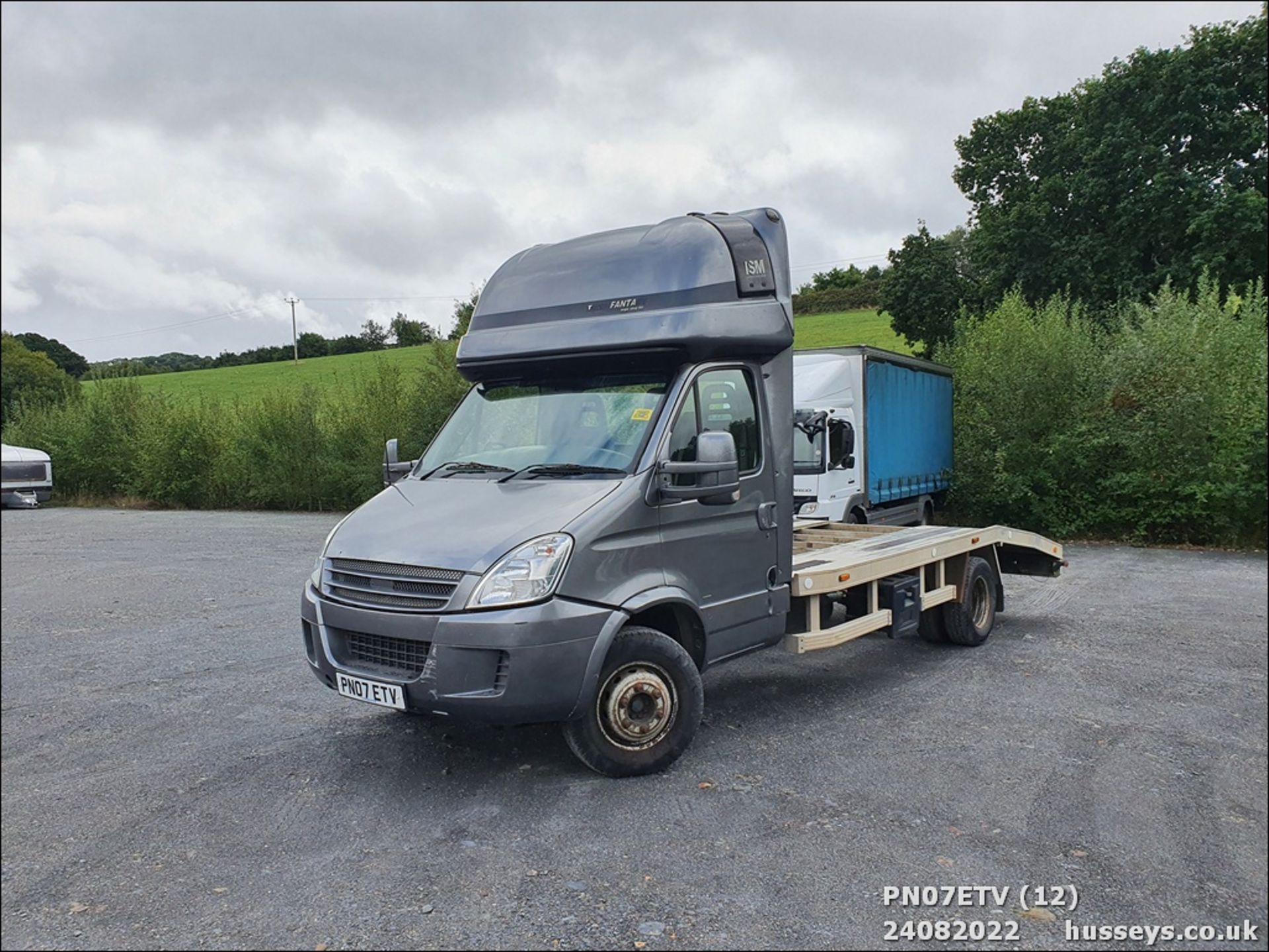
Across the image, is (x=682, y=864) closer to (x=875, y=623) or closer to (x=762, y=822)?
(x=762, y=822)

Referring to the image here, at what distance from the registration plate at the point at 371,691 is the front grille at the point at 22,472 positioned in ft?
10.8

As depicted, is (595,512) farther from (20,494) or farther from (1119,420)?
(20,494)

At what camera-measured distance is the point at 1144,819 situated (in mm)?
4199

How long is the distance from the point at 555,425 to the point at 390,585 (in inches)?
58.0

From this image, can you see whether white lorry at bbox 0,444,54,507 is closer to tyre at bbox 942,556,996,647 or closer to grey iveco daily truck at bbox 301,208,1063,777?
grey iveco daily truck at bbox 301,208,1063,777

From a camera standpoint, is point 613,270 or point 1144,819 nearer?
point 1144,819

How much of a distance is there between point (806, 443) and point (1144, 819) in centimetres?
873

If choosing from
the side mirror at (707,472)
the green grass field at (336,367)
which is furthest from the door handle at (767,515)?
the green grass field at (336,367)

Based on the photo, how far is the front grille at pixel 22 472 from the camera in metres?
1.35

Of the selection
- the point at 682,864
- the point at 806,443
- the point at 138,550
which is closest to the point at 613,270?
the point at 682,864

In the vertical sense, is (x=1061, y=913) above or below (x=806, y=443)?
below

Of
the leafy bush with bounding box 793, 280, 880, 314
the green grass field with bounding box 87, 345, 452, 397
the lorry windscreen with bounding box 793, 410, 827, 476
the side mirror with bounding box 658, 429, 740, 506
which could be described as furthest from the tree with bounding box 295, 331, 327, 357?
the leafy bush with bounding box 793, 280, 880, 314

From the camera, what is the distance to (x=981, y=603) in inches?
325

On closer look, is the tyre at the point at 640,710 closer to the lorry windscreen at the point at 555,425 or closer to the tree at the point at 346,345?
the lorry windscreen at the point at 555,425
